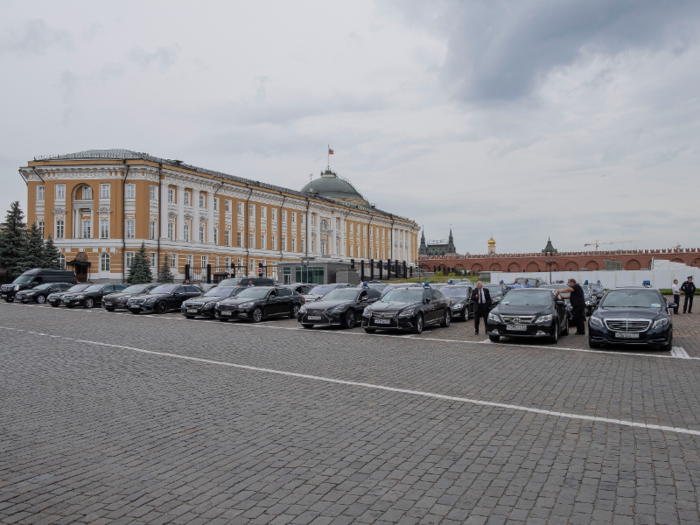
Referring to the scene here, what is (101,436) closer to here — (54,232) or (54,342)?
(54,342)

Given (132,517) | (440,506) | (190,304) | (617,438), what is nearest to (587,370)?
(617,438)

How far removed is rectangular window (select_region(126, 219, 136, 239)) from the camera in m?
57.3

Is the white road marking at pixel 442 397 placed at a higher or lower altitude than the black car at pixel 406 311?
lower

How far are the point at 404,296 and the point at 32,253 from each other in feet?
141

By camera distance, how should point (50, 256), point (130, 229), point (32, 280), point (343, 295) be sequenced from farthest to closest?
point (130, 229)
point (50, 256)
point (32, 280)
point (343, 295)

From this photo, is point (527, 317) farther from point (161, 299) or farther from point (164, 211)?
point (164, 211)

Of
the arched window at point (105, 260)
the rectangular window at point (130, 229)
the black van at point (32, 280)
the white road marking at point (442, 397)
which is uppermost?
the rectangular window at point (130, 229)

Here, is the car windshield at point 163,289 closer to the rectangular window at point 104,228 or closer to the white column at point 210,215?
the rectangular window at point 104,228

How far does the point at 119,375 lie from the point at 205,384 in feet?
6.17

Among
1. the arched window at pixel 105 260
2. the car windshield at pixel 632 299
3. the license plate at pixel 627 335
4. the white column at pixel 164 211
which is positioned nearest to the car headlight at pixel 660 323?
the license plate at pixel 627 335

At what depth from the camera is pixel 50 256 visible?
52281mm

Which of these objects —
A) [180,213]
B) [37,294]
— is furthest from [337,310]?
[180,213]

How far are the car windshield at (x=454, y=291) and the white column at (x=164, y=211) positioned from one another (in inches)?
1590

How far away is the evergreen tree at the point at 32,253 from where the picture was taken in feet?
168
